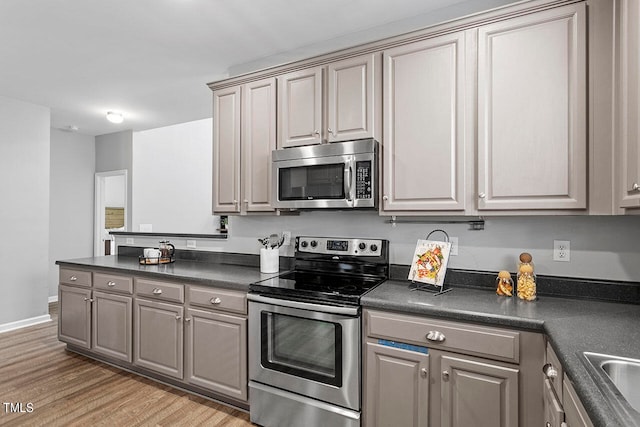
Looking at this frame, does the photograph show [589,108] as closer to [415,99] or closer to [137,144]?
[415,99]

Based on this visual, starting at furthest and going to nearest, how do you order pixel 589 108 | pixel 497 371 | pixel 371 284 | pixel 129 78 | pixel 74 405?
1. pixel 129 78
2. pixel 74 405
3. pixel 371 284
4. pixel 589 108
5. pixel 497 371

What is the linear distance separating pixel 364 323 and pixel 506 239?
1.00 m

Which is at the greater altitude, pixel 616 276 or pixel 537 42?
pixel 537 42

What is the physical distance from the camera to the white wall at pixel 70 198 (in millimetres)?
5238

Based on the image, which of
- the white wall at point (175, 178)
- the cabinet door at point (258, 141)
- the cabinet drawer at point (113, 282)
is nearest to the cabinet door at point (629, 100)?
the cabinet door at point (258, 141)

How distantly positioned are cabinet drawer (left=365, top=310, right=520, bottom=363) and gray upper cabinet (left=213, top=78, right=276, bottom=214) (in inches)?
47.6

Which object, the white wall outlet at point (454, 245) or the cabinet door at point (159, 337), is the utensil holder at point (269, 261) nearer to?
→ the cabinet door at point (159, 337)

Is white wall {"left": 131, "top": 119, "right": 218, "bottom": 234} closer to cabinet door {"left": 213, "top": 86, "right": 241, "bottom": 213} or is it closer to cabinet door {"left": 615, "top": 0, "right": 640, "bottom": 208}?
cabinet door {"left": 213, "top": 86, "right": 241, "bottom": 213}


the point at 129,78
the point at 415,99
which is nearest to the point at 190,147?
the point at 129,78

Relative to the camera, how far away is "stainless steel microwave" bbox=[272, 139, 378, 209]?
2114 millimetres

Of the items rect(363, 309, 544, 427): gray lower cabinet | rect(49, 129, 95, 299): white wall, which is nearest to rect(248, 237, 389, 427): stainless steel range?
rect(363, 309, 544, 427): gray lower cabinet

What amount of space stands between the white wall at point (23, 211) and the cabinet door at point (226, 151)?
2.85 m

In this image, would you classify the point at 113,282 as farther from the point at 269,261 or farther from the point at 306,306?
the point at 306,306

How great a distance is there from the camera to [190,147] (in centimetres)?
577
